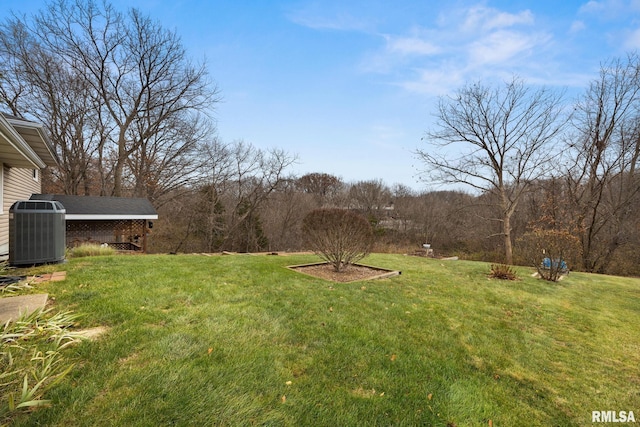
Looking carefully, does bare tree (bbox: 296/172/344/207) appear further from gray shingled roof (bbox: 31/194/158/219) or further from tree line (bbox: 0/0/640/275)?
gray shingled roof (bbox: 31/194/158/219)

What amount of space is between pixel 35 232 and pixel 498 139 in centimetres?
1556

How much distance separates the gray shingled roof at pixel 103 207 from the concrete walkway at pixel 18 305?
9.78 m

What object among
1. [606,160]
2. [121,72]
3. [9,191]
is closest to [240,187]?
[121,72]

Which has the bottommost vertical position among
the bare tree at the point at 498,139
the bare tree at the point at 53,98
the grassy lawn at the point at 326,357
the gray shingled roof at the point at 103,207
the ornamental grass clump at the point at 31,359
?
the grassy lawn at the point at 326,357

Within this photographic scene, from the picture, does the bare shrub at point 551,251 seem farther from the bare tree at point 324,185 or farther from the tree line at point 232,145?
the bare tree at point 324,185

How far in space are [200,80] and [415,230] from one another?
20185mm

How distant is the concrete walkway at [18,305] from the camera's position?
250 centimetres

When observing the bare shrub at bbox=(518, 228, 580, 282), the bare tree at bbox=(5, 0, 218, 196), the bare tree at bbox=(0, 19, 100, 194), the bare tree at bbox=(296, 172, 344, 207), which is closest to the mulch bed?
the bare shrub at bbox=(518, 228, 580, 282)

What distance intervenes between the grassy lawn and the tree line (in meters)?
9.60

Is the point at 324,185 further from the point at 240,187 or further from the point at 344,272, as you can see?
the point at 344,272

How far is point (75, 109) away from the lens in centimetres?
1559

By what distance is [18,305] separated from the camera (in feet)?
9.08

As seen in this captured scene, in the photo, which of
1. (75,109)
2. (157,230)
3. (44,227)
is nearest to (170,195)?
(157,230)

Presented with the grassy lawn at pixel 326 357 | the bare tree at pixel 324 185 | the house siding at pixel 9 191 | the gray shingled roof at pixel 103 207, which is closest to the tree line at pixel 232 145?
the gray shingled roof at pixel 103 207
